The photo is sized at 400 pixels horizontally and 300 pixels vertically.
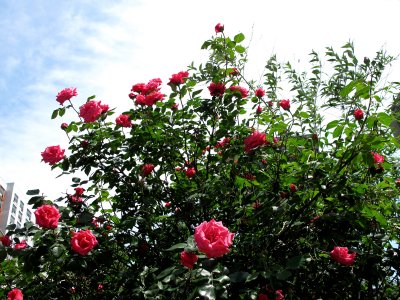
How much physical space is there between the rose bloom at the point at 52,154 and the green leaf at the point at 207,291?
70.8 inches

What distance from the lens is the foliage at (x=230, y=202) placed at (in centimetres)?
204

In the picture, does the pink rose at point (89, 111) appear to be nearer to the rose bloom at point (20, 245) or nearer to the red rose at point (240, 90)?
the rose bloom at point (20, 245)

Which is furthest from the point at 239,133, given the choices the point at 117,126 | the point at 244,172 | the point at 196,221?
the point at 117,126

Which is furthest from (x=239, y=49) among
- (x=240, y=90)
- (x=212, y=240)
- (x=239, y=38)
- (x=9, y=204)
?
(x=9, y=204)

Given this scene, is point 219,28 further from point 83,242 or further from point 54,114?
point 83,242

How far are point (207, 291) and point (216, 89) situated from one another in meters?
1.81

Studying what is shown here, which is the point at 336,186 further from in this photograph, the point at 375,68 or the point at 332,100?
the point at 375,68

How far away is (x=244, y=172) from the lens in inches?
110

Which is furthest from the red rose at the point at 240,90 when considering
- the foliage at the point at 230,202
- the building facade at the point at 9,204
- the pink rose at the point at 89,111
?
the building facade at the point at 9,204

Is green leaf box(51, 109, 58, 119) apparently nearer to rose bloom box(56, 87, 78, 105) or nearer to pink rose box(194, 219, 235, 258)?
rose bloom box(56, 87, 78, 105)

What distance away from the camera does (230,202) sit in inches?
110

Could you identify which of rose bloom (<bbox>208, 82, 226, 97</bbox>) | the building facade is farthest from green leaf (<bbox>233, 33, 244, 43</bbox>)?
the building facade

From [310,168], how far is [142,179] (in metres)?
1.29

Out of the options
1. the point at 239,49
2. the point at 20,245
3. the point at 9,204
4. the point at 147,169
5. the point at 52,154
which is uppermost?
the point at 9,204
